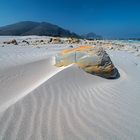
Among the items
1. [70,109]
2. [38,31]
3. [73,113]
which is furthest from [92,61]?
[38,31]

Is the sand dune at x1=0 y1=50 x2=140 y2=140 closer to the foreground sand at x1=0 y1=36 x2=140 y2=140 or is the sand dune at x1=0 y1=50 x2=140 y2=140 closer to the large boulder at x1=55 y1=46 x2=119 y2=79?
the foreground sand at x1=0 y1=36 x2=140 y2=140

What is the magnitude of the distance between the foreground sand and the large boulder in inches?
15.1

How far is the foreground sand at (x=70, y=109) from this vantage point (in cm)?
264

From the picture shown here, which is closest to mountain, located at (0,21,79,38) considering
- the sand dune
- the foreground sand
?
the foreground sand

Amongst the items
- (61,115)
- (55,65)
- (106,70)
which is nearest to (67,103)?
(61,115)

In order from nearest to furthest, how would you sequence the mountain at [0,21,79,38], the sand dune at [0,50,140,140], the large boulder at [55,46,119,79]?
the sand dune at [0,50,140,140] < the large boulder at [55,46,119,79] < the mountain at [0,21,79,38]

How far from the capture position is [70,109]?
3.37 metres

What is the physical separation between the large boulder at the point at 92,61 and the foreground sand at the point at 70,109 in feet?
1.26

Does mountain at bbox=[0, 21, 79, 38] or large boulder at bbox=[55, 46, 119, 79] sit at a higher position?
large boulder at bbox=[55, 46, 119, 79]

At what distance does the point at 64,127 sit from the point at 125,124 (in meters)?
0.96

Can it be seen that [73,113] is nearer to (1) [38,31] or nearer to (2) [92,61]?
(2) [92,61]

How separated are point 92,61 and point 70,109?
2.80 m

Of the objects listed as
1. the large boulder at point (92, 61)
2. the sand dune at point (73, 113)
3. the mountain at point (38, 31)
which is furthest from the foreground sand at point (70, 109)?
the mountain at point (38, 31)

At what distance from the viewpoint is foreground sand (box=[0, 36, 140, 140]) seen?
2.64m
